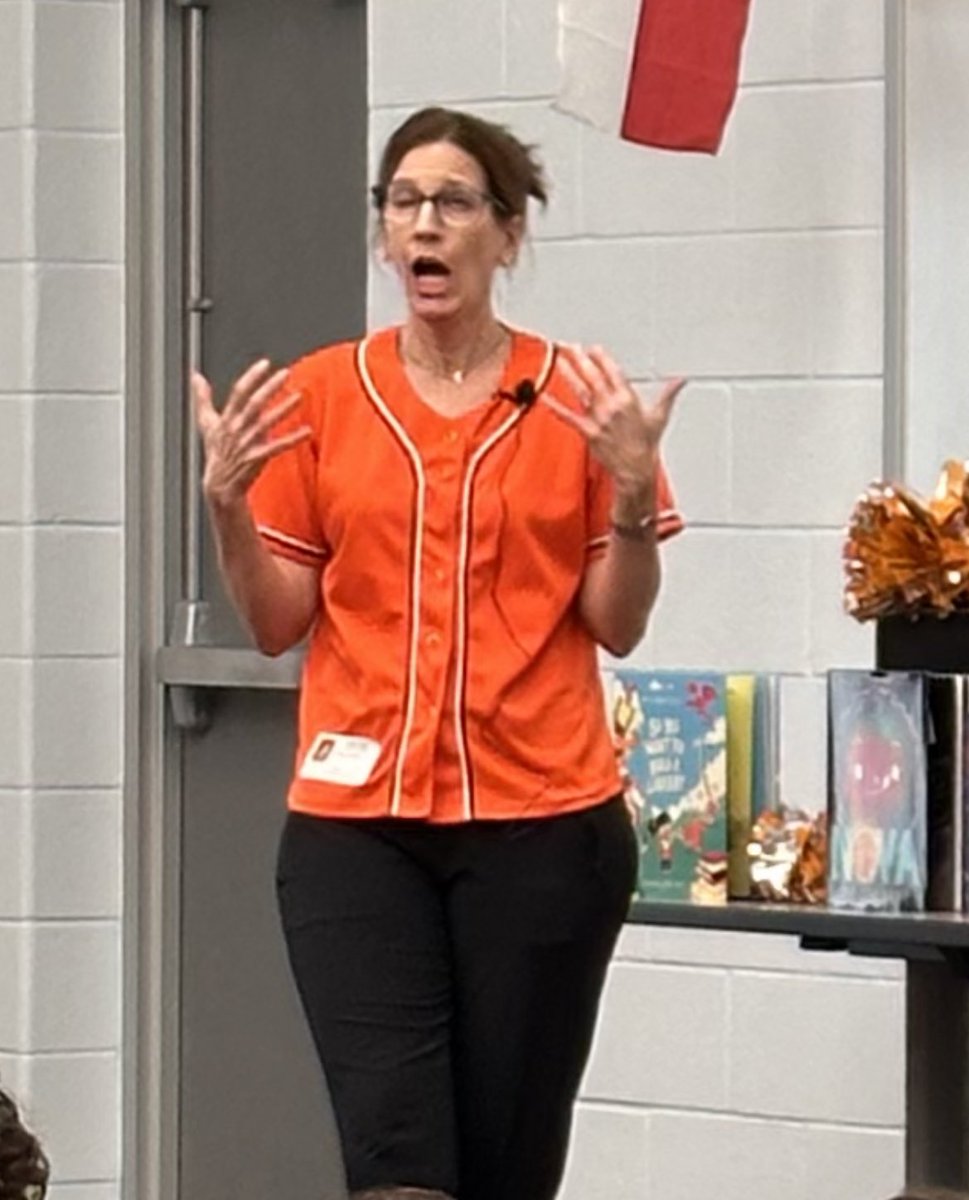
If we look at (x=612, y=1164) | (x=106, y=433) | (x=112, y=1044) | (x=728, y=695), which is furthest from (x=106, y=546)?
(x=728, y=695)

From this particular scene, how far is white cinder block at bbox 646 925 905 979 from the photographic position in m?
3.78

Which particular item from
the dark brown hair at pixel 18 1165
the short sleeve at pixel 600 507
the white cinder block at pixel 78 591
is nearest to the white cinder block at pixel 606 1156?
the white cinder block at pixel 78 591

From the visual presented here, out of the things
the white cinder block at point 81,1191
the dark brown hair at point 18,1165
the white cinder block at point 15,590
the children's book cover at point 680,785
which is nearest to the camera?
the dark brown hair at point 18,1165

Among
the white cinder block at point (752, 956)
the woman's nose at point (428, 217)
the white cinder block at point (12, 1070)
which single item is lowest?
the white cinder block at point (12, 1070)

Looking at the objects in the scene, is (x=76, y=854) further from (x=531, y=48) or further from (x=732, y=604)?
(x=531, y=48)

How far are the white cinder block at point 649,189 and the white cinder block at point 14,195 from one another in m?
0.86

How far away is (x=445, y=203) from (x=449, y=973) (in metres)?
0.75

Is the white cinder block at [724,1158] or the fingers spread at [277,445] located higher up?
the fingers spread at [277,445]

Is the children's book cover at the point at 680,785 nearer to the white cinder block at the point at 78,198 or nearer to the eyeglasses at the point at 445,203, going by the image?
the eyeglasses at the point at 445,203

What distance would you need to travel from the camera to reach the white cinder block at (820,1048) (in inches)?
148

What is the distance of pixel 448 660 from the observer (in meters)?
2.89

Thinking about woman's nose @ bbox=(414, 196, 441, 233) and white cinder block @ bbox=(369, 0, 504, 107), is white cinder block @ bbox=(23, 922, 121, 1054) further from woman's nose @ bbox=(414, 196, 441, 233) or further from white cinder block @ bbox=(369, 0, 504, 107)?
woman's nose @ bbox=(414, 196, 441, 233)

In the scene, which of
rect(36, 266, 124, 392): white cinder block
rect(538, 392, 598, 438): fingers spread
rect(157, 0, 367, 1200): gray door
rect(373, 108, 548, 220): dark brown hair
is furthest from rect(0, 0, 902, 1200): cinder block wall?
rect(538, 392, 598, 438): fingers spread

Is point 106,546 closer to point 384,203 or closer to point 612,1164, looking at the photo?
point 612,1164
